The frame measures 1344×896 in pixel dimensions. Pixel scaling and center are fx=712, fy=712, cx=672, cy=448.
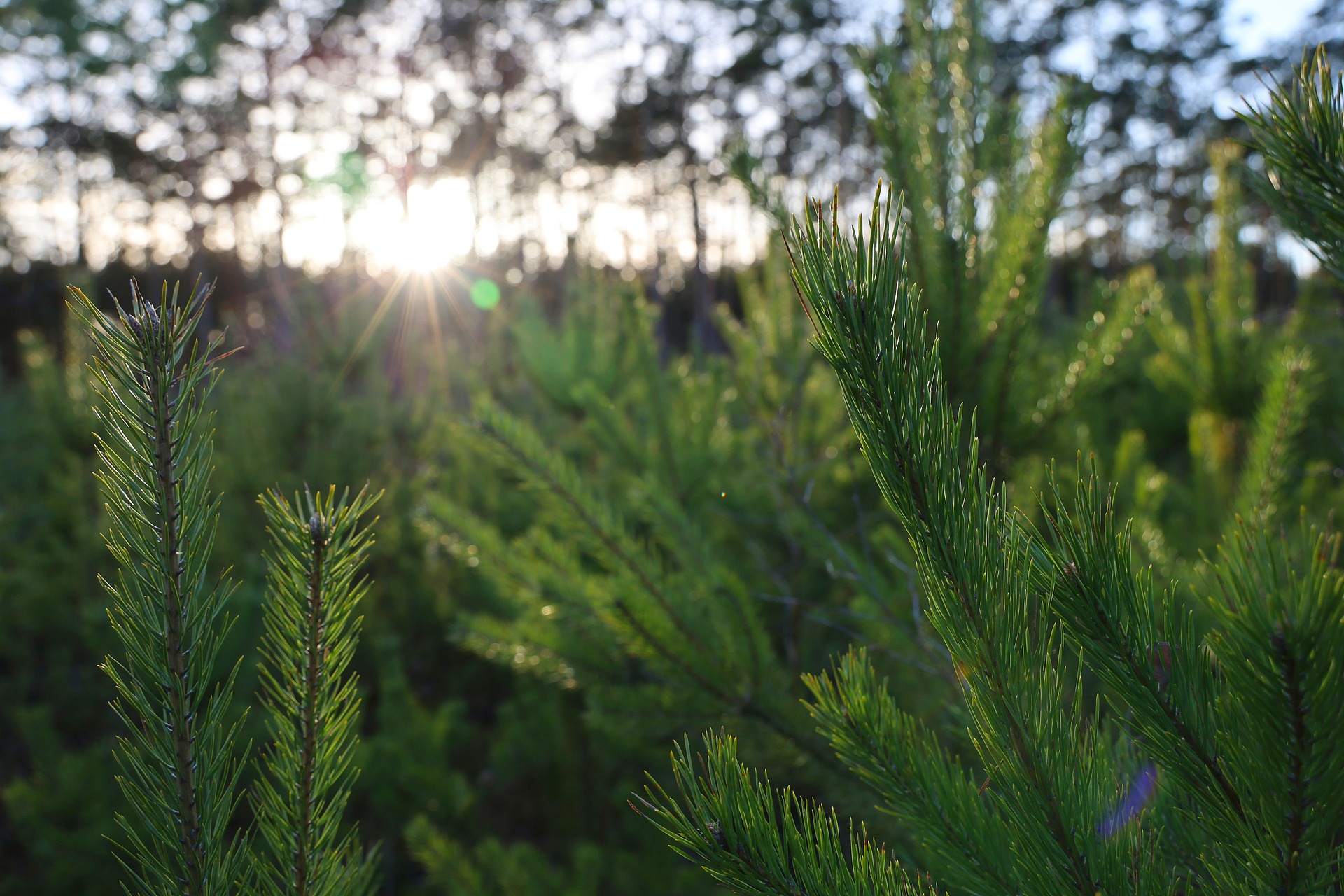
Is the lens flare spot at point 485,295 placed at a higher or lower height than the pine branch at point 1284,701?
higher

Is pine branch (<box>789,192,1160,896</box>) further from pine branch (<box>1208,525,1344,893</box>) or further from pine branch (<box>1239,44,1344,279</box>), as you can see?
pine branch (<box>1239,44,1344,279</box>)

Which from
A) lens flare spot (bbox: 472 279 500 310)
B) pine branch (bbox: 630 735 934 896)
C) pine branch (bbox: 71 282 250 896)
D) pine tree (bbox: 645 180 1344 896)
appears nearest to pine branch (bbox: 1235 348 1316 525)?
pine tree (bbox: 645 180 1344 896)

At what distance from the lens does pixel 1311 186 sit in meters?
0.70

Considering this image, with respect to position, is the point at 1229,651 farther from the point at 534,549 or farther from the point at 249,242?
the point at 249,242

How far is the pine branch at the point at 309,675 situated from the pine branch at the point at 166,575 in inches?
1.8

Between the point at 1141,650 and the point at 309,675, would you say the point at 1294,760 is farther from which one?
the point at 309,675

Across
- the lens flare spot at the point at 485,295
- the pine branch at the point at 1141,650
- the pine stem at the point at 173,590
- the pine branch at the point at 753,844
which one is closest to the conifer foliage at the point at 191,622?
the pine stem at the point at 173,590

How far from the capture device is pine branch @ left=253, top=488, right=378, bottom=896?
0.63m

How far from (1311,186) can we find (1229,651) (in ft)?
1.74

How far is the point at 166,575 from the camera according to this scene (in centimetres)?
60

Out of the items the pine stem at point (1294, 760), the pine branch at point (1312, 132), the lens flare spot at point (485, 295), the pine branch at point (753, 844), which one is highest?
the lens flare spot at point (485, 295)

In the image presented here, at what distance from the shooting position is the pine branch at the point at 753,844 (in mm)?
579

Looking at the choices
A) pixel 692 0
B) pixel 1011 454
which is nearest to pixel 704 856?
pixel 1011 454

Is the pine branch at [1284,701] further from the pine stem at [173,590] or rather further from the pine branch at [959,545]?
the pine stem at [173,590]
